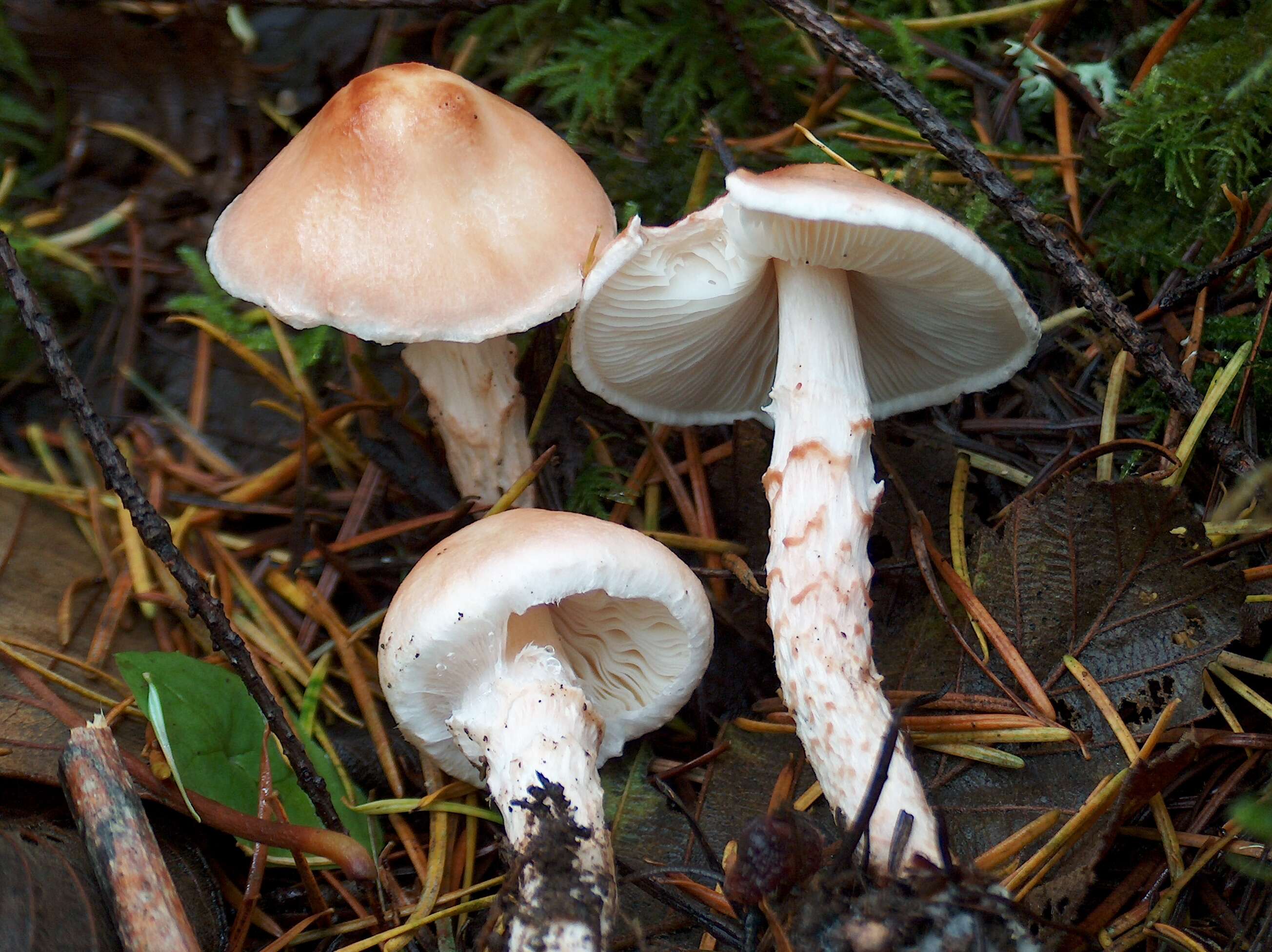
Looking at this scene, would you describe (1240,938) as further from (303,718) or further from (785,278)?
(303,718)

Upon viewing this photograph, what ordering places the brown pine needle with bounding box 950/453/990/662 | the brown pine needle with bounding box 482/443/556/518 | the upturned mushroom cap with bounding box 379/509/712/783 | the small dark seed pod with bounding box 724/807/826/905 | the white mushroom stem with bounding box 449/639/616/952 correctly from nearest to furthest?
the small dark seed pod with bounding box 724/807/826/905 < the white mushroom stem with bounding box 449/639/616/952 < the upturned mushroom cap with bounding box 379/509/712/783 < the brown pine needle with bounding box 950/453/990/662 < the brown pine needle with bounding box 482/443/556/518

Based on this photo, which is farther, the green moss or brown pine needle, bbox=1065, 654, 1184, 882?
the green moss

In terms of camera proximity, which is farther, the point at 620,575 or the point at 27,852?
the point at 620,575

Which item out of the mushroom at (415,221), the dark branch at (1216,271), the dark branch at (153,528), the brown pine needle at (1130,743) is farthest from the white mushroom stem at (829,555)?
the dark branch at (153,528)

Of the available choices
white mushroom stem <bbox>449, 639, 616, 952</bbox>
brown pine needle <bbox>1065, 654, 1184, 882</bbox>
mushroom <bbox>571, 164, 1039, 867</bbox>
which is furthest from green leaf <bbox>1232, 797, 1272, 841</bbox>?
white mushroom stem <bbox>449, 639, 616, 952</bbox>

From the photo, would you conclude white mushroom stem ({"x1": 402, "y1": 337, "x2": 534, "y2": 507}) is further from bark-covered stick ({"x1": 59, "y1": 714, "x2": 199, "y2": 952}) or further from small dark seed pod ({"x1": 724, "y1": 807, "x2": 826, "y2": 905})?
small dark seed pod ({"x1": 724, "y1": 807, "x2": 826, "y2": 905})

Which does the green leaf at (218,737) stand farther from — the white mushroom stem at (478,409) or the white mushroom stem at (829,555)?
the white mushroom stem at (829,555)

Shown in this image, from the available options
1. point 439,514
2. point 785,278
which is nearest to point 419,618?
point 439,514
